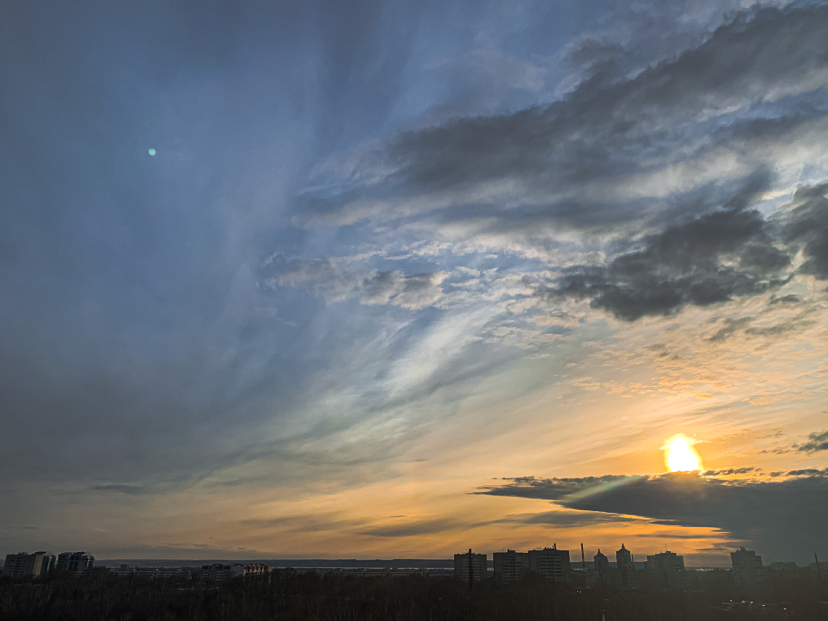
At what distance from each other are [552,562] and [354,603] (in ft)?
451

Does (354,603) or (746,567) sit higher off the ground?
Answer: (354,603)

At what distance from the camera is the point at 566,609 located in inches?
3135

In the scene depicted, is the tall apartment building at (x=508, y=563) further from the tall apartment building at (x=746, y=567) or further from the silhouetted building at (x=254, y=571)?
the silhouetted building at (x=254, y=571)

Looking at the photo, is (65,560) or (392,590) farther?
(65,560)

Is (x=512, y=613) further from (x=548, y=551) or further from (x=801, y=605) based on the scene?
(x=548, y=551)

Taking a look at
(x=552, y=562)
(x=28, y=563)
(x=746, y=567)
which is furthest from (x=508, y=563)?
(x=28, y=563)

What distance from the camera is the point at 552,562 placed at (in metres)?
185

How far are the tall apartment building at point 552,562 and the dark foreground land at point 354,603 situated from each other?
69211 mm

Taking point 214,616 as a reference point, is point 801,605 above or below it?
below

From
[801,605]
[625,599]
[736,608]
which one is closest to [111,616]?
[625,599]

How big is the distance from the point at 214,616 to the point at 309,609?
10903mm

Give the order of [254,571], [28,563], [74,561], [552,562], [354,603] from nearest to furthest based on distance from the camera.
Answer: [354,603]
[254,571]
[28,563]
[74,561]
[552,562]

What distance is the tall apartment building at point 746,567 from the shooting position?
17857cm

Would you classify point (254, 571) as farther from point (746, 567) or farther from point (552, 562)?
point (746, 567)
